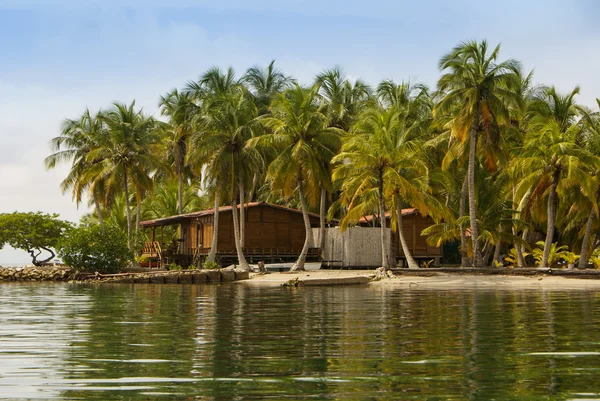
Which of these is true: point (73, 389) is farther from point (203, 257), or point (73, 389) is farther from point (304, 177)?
point (203, 257)

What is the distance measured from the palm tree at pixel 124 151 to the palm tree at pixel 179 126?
2.24 metres

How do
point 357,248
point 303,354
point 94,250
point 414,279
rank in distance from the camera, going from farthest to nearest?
point 357,248 < point 94,250 < point 414,279 < point 303,354

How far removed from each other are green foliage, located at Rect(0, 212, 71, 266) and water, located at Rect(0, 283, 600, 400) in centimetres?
3951

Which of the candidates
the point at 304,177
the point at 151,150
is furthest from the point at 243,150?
the point at 151,150

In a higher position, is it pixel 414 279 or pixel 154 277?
pixel 154 277

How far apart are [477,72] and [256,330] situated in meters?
28.2

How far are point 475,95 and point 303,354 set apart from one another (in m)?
30.5

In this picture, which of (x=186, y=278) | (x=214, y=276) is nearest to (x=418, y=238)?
(x=214, y=276)

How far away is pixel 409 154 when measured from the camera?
39719 millimetres

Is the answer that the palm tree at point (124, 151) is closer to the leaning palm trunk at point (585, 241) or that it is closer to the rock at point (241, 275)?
the rock at point (241, 275)

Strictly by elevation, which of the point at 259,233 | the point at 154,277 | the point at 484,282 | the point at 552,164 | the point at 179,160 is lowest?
the point at 484,282

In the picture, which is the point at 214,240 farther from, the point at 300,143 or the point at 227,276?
the point at 300,143

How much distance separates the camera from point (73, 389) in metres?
8.09

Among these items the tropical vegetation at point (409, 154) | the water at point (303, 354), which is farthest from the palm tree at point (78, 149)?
the water at point (303, 354)
